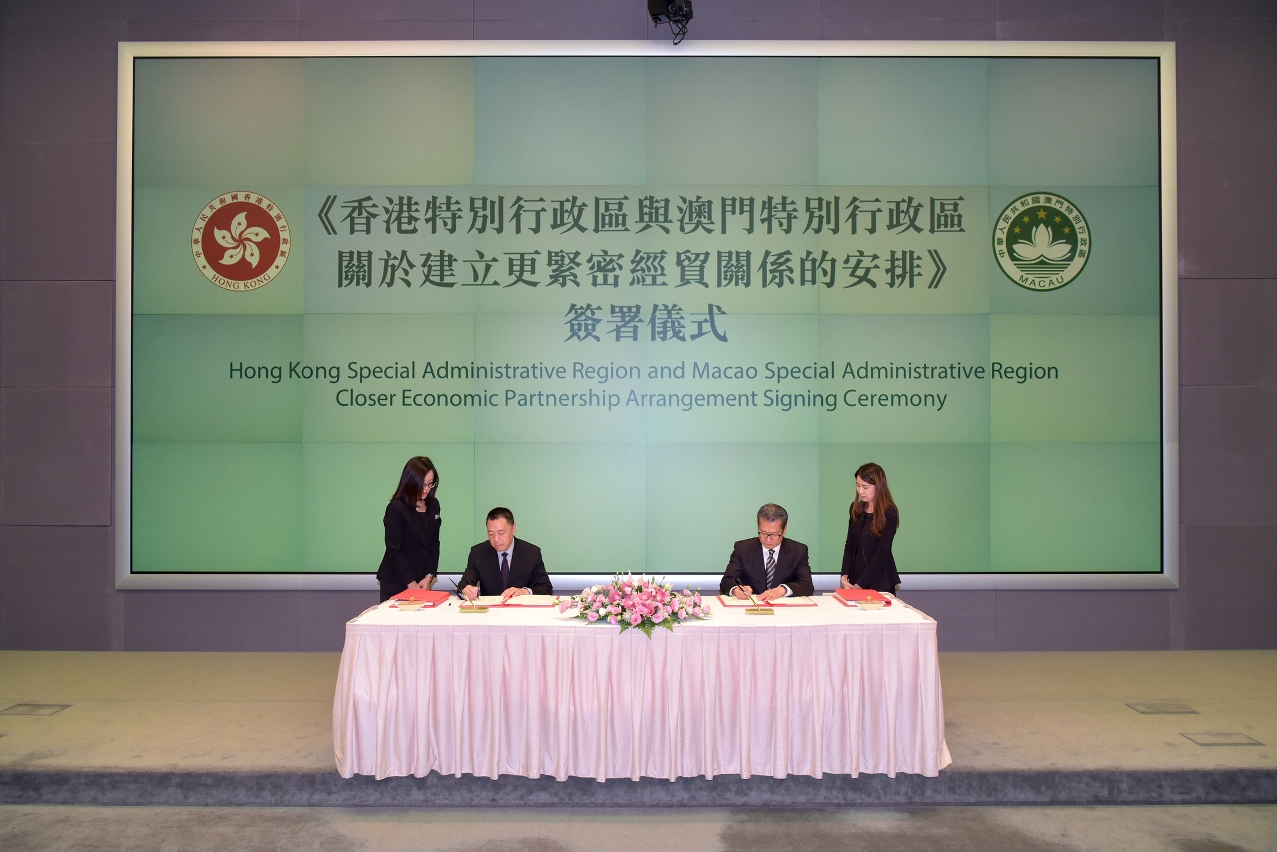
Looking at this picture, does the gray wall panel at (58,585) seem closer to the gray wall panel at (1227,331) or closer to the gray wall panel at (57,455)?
the gray wall panel at (57,455)

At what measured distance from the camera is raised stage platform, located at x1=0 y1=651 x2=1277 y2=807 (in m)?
3.76

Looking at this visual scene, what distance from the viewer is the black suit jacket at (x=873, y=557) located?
4.66 m

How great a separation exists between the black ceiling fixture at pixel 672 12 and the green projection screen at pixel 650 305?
0.91 feet

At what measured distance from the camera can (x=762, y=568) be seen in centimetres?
447

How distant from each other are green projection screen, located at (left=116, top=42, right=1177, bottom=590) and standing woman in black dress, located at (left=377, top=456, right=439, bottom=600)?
44.4 inches

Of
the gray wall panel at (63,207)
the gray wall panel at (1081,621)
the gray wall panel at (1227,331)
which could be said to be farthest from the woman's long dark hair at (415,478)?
the gray wall panel at (1227,331)

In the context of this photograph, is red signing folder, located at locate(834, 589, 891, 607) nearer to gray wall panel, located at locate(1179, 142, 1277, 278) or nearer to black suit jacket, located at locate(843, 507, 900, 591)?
black suit jacket, located at locate(843, 507, 900, 591)

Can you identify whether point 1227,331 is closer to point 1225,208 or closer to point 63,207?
point 1225,208

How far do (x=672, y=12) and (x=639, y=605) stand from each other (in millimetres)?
4009

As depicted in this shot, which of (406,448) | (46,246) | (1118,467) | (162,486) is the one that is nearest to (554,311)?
(406,448)

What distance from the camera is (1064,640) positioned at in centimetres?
597

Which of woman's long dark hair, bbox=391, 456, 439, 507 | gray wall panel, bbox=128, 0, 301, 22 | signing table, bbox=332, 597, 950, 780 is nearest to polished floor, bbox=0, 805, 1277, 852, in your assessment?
signing table, bbox=332, 597, 950, 780

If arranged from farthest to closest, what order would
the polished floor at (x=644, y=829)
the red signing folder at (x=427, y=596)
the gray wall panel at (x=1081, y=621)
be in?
the gray wall panel at (x=1081, y=621)
the red signing folder at (x=427, y=596)
the polished floor at (x=644, y=829)

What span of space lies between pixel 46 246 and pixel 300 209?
1760 mm
